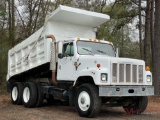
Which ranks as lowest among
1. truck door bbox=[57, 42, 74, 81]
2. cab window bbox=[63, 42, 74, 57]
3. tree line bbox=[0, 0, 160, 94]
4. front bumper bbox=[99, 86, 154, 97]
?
front bumper bbox=[99, 86, 154, 97]

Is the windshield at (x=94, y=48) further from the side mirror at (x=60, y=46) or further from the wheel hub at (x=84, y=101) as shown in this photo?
the wheel hub at (x=84, y=101)

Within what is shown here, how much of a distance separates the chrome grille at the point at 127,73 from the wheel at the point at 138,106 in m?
0.79

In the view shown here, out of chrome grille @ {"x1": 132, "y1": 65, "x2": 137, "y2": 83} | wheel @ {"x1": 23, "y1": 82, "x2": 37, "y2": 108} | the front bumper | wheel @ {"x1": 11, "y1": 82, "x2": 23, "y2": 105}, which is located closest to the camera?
the front bumper

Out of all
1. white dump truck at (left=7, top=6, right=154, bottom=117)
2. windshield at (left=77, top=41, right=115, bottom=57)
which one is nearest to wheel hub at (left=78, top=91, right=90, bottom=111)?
white dump truck at (left=7, top=6, right=154, bottom=117)

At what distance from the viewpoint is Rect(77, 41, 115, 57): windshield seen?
9.60 metres

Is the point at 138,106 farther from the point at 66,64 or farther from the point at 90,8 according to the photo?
the point at 90,8

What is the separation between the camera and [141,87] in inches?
350

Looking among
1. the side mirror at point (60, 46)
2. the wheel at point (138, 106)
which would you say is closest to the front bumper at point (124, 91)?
the wheel at point (138, 106)

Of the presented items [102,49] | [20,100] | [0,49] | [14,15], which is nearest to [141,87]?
[102,49]

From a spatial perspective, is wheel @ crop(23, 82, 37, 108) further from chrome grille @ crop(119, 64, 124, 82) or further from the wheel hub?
chrome grille @ crop(119, 64, 124, 82)

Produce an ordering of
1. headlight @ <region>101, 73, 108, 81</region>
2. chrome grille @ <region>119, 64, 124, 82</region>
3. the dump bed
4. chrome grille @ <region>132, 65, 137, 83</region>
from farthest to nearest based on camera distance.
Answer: the dump bed → chrome grille @ <region>132, 65, 137, 83</region> → chrome grille @ <region>119, 64, 124, 82</region> → headlight @ <region>101, 73, 108, 81</region>

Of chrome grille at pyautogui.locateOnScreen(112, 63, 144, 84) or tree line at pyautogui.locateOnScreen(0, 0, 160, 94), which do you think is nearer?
chrome grille at pyautogui.locateOnScreen(112, 63, 144, 84)

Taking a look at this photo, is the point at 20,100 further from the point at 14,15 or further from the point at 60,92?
the point at 14,15

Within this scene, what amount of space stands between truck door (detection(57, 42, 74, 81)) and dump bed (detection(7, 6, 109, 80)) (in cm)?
71
